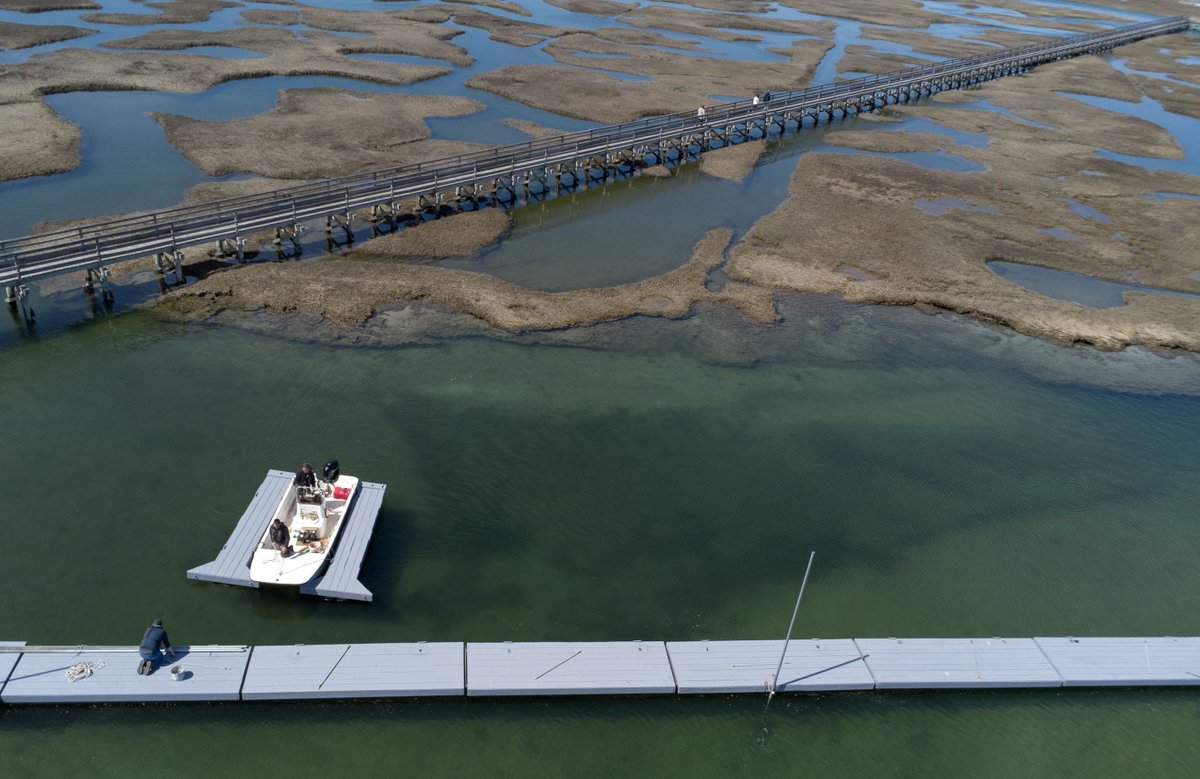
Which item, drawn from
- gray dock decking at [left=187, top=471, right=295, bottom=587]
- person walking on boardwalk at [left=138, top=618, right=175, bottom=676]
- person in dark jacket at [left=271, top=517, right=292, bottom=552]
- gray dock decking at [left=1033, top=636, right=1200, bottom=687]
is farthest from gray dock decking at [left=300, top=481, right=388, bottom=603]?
gray dock decking at [left=1033, top=636, right=1200, bottom=687]

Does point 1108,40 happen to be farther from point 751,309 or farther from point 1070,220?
point 751,309

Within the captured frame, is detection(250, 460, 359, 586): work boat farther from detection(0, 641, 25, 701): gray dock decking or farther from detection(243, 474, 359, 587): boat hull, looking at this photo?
detection(0, 641, 25, 701): gray dock decking

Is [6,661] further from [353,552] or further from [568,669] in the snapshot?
[568,669]

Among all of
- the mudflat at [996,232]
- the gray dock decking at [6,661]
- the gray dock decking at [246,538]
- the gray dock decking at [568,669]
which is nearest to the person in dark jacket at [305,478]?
the gray dock decking at [246,538]

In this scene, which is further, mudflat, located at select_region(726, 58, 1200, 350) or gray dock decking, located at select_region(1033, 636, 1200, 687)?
mudflat, located at select_region(726, 58, 1200, 350)

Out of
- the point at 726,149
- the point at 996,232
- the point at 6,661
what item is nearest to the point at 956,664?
the point at 6,661

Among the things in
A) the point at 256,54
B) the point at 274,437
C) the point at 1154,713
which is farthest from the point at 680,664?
the point at 256,54

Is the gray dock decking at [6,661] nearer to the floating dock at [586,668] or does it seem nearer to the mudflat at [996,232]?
the floating dock at [586,668]
